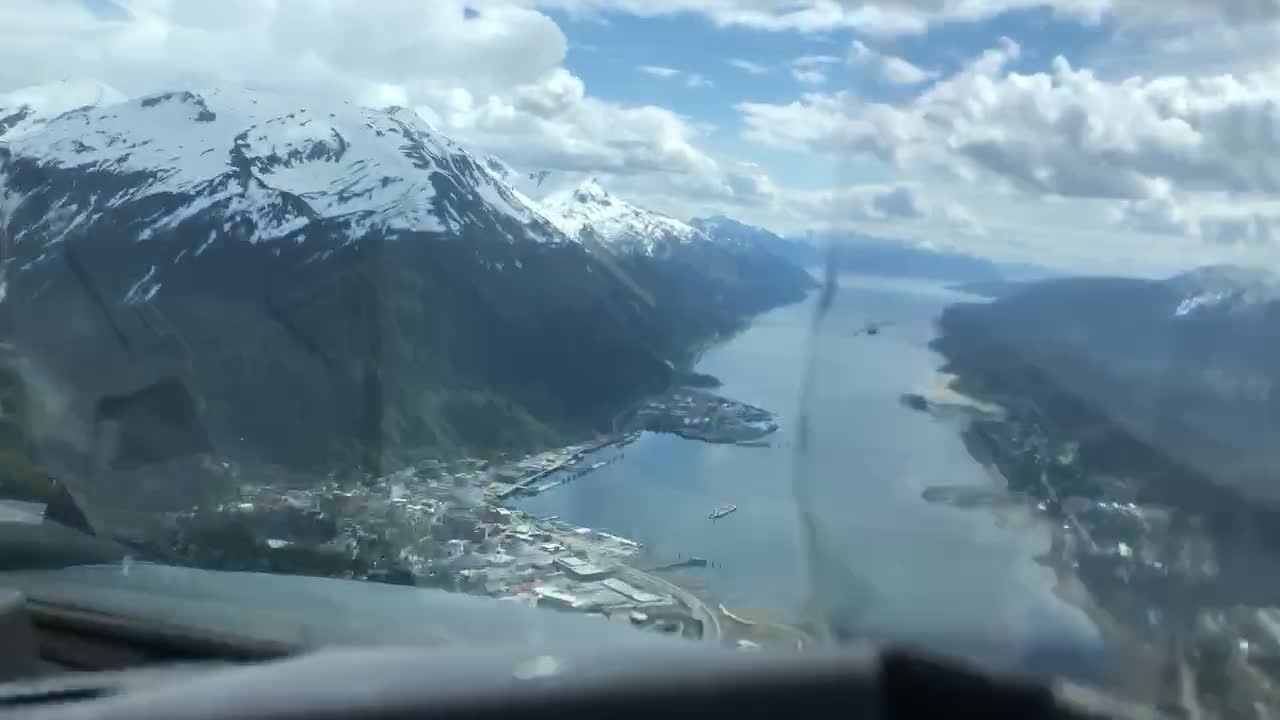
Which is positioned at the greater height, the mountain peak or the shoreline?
the mountain peak

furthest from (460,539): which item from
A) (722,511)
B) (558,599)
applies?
(722,511)

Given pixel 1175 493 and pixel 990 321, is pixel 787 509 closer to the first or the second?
pixel 990 321

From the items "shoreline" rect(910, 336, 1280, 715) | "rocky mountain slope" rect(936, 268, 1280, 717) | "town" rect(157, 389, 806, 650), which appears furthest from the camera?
"town" rect(157, 389, 806, 650)

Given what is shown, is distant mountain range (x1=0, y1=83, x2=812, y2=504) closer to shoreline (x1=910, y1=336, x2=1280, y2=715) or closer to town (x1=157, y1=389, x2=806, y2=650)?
town (x1=157, y1=389, x2=806, y2=650)

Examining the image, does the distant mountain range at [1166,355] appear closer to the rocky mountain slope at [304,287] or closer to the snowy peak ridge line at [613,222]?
the snowy peak ridge line at [613,222]

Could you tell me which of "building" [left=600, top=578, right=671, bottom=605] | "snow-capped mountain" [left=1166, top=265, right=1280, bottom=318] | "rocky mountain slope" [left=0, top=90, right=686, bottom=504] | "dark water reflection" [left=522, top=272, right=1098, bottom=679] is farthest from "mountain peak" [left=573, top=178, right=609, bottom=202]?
"snow-capped mountain" [left=1166, top=265, right=1280, bottom=318]

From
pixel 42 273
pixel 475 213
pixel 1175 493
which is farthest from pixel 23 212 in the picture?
pixel 1175 493
